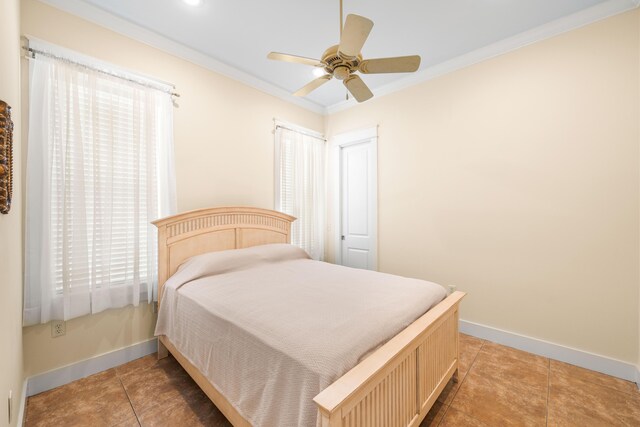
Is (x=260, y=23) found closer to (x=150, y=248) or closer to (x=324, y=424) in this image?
(x=150, y=248)

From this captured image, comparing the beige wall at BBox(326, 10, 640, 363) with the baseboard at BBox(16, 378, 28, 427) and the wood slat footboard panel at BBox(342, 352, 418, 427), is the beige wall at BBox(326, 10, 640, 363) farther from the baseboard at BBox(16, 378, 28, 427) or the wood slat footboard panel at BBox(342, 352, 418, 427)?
the baseboard at BBox(16, 378, 28, 427)

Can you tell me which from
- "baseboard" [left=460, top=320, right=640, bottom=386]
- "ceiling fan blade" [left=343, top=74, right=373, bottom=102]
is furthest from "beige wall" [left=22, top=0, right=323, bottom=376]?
"baseboard" [left=460, top=320, right=640, bottom=386]

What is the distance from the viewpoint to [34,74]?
1818 mm

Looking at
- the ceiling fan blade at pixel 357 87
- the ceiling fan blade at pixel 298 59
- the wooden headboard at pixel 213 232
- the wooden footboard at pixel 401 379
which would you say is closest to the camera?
the wooden footboard at pixel 401 379

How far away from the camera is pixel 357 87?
1.95 metres

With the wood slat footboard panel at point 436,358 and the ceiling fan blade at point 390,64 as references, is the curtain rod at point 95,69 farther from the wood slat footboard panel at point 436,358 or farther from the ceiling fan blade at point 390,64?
the wood slat footboard panel at point 436,358

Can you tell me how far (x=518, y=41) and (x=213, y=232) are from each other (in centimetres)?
346

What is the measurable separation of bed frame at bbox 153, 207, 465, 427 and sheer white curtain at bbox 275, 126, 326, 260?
0.80 m

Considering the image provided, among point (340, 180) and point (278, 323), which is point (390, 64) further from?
point (340, 180)

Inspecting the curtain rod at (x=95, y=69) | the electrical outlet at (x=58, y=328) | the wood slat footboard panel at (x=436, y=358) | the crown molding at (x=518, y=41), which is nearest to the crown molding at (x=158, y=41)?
the curtain rod at (x=95, y=69)

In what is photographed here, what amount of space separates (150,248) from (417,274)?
2.81 meters

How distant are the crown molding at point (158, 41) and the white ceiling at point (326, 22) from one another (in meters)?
0.04

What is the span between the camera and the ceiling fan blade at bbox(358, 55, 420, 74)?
1704 millimetres

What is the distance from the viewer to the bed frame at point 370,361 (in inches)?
37.9
